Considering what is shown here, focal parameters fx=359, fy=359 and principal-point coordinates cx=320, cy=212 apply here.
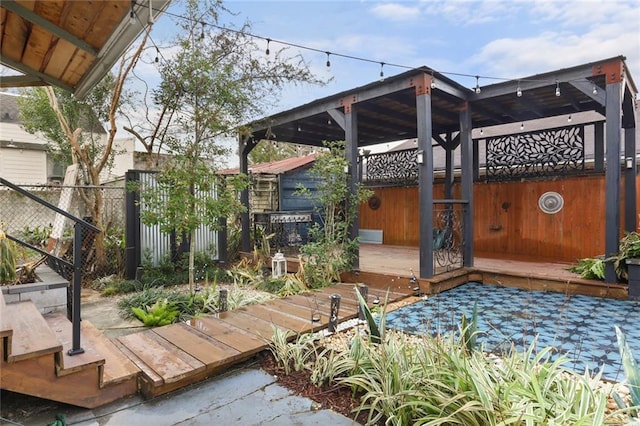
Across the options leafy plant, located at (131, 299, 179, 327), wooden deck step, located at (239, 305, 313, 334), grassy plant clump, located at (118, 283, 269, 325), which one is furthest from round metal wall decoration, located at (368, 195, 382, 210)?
leafy plant, located at (131, 299, 179, 327)

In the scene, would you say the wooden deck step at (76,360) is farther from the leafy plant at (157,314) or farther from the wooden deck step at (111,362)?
the leafy plant at (157,314)

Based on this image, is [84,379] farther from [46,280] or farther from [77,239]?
[46,280]

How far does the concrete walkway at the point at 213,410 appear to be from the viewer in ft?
6.92

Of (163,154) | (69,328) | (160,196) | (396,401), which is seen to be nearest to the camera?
(396,401)

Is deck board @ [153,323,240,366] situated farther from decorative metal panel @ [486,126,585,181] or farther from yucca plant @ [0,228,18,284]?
decorative metal panel @ [486,126,585,181]

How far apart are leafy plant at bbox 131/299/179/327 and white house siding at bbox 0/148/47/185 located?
34.1ft

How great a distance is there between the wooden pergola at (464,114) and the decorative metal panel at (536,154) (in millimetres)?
379

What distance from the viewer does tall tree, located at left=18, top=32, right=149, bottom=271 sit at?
620 centimetres

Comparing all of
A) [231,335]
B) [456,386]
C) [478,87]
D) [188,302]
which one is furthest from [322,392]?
[478,87]

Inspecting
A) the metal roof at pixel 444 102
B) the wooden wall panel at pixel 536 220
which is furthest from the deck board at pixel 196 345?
the wooden wall panel at pixel 536 220

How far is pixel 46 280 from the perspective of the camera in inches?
144

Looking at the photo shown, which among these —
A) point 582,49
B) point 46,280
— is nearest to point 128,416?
point 46,280

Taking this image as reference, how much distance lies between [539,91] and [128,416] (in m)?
6.15

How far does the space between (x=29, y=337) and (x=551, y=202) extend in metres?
7.92
